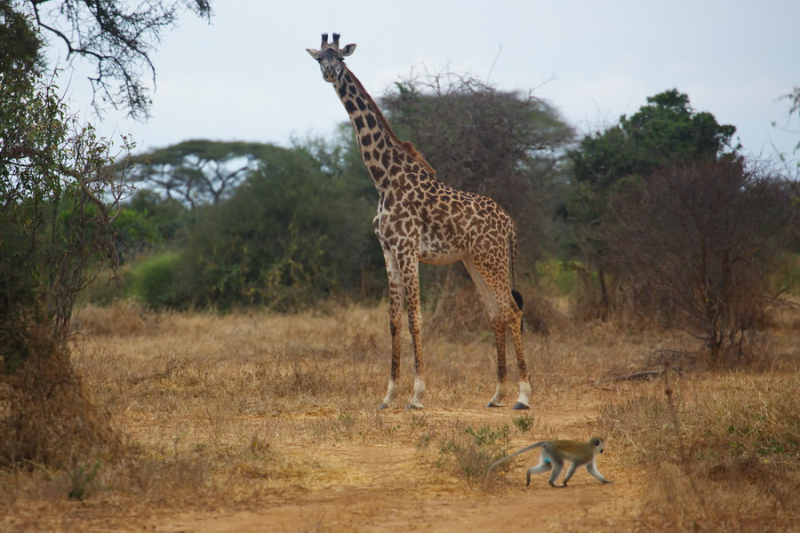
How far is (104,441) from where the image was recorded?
514 centimetres

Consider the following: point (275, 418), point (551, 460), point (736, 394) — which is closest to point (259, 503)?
point (551, 460)

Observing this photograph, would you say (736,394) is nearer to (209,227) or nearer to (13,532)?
(13,532)

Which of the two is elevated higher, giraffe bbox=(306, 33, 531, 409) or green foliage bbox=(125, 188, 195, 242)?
green foliage bbox=(125, 188, 195, 242)

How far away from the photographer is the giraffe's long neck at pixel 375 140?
894cm

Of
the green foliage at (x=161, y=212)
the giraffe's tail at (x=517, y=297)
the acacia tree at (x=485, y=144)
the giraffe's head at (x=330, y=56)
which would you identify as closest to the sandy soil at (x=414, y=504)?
the giraffe's tail at (x=517, y=297)

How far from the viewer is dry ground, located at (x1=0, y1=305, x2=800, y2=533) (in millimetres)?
4395

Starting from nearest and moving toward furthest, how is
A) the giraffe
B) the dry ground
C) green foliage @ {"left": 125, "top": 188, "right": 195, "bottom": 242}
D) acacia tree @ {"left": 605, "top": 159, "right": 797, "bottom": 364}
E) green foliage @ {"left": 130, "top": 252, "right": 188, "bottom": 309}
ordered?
the dry ground, the giraffe, acacia tree @ {"left": 605, "top": 159, "right": 797, "bottom": 364}, green foliage @ {"left": 130, "top": 252, "right": 188, "bottom": 309}, green foliage @ {"left": 125, "top": 188, "right": 195, "bottom": 242}

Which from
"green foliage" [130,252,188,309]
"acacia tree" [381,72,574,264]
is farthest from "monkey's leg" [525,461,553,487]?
"green foliage" [130,252,188,309]

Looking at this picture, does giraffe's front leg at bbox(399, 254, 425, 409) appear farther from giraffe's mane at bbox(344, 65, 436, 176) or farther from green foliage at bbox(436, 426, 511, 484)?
green foliage at bbox(436, 426, 511, 484)

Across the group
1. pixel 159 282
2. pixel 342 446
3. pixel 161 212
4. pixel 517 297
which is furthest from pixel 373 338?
pixel 161 212

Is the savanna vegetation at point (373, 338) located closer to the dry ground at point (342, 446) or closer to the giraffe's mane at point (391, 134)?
the dry ground at point (342, 446)

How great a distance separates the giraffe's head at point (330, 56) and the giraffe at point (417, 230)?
10 mm

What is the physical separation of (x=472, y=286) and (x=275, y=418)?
7143 mm

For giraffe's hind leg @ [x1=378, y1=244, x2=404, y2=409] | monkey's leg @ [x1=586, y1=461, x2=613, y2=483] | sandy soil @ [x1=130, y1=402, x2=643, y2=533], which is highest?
giraffe's hind leg @ [x1=378, y1=244, x2=404, y2=409]
